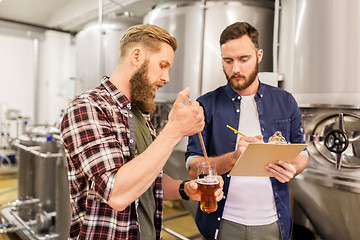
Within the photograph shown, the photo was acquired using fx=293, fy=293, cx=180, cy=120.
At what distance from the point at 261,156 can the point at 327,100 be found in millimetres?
792

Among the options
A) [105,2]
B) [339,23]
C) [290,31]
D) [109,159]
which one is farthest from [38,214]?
[339,23]

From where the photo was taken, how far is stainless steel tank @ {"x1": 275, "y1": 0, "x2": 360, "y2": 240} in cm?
150

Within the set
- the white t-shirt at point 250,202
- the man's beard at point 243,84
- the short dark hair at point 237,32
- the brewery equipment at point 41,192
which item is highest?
the short dark hair at point 237,32

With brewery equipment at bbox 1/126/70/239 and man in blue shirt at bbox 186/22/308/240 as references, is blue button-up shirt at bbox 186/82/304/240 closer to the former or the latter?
man in blue shirt at bbox 186/22/308/240

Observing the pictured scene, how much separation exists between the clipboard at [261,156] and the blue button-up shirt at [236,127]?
0.24m

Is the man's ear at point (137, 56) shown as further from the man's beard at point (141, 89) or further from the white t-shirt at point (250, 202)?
the white t-shirt at point (250, 202)

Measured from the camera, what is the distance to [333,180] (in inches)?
62.5

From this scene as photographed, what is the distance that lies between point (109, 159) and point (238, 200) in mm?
729

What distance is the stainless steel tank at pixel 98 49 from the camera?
2291 mm

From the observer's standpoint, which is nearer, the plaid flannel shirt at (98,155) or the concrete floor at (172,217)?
the plaid flannel shirt at (98,155)

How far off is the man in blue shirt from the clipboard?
0.44 feet

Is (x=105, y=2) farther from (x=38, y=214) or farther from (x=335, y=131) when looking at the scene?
(x=38, y=214)

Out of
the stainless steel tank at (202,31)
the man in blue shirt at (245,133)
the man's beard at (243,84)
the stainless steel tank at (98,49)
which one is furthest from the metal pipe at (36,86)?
the man's beard at (243,84)

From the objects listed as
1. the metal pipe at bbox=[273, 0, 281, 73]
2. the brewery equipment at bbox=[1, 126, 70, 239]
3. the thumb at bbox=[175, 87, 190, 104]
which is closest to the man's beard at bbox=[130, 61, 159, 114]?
the thumb at bbox=[175, 87, 190, 104]
